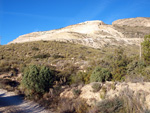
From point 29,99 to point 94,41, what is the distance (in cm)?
4132

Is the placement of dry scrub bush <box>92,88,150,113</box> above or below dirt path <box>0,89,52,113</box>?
above

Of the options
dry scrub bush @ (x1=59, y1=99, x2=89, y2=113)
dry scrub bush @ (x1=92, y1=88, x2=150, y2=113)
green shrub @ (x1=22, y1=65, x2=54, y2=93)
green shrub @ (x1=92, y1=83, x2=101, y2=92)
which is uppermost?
green shrub @ (x1=22, y1=65, x2=54, y2=93)

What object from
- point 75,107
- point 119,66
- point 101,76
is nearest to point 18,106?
point 75,107

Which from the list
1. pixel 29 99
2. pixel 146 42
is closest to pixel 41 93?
pixel 29 99

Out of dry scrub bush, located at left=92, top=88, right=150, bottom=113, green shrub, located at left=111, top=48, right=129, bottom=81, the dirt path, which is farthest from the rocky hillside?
dry scrub bush, located at left=92, top=88, right=150, bottom=113

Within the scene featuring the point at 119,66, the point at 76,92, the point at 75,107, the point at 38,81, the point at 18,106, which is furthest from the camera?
the point at 119,66

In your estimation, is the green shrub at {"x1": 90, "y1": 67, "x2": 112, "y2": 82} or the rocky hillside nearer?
the green shrub at {"x1": 90, "y1": 67, "x2": 112, "y2": 82}

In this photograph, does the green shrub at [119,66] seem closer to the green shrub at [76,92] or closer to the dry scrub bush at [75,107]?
the green shrub at [76,92]

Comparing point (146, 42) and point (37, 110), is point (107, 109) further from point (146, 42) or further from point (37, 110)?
point (146, 42)

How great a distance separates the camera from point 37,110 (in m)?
6.64

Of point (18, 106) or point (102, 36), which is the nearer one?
point (18, 106)

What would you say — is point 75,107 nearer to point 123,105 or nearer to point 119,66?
point 123,105

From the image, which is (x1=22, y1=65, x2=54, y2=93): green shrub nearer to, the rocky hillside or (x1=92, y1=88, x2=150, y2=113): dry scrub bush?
(x1=92, y1=88, x2=150, y2=113): dry scrub bush

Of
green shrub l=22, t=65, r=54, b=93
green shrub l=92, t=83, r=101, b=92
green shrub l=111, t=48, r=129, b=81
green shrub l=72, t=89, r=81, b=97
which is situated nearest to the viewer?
green shrub l=92, t=83, r=101, b=92
